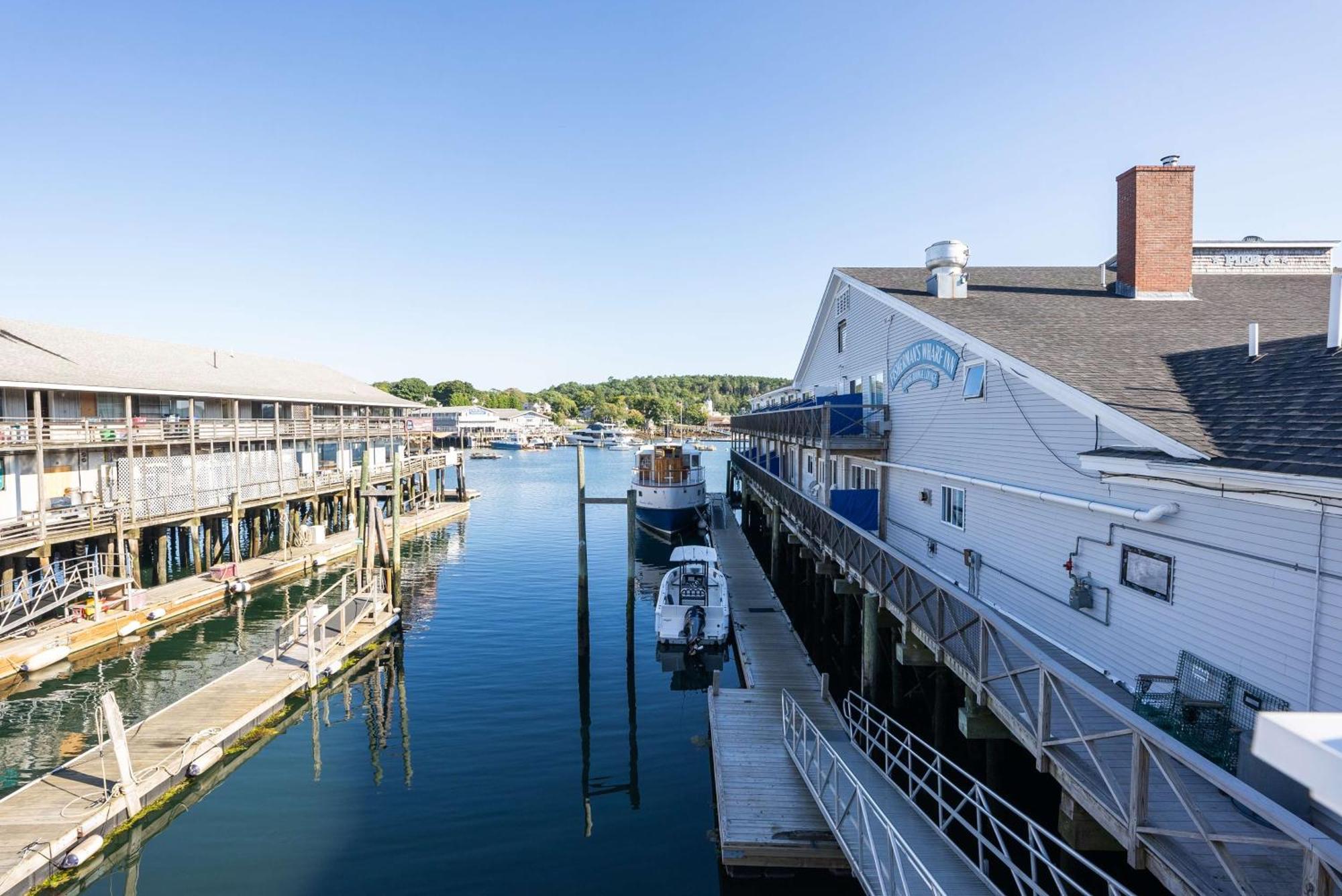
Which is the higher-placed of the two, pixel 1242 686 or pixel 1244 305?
pixel 1244 305

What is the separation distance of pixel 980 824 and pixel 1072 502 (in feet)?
17.6

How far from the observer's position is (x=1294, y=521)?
26.6 ft

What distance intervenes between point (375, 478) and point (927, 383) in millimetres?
37921

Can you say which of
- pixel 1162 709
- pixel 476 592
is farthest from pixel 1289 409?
pixel 476 592

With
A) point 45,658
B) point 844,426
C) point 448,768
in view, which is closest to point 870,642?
point 844,426

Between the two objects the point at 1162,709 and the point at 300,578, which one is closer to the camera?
the point at 1162,709

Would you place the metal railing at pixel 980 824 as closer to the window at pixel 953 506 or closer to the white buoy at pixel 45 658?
the window at pixel 953 506

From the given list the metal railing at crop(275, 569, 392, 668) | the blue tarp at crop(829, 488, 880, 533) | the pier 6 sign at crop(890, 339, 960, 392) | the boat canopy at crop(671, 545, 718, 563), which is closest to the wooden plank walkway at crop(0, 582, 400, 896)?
the metal railing at crop(275, 569, 392, 668)

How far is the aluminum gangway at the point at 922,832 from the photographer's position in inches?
321

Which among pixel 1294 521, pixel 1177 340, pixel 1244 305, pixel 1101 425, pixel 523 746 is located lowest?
pixel 523 746

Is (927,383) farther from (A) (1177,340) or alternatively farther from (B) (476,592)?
(B) (476,592)

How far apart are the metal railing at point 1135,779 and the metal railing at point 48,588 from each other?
24787 mm

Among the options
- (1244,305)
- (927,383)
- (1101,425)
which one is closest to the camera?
A: (1101,425)

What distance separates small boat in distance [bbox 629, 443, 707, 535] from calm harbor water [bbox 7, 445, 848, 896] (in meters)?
15.3
